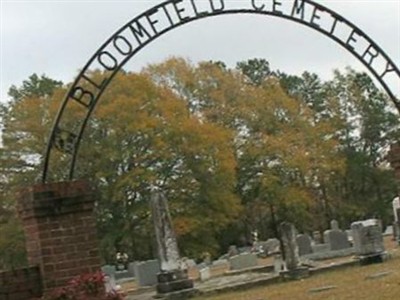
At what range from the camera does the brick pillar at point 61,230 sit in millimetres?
9688

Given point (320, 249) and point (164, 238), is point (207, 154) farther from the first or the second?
point (164, 238)

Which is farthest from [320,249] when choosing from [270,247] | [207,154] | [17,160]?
[17,160]

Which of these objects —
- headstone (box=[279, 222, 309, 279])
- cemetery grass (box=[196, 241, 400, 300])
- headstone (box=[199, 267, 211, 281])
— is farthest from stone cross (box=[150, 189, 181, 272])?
headstone (box=[199, 267, 211, 281])

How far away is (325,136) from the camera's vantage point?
57844 mm

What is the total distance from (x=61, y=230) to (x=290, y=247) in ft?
49.4

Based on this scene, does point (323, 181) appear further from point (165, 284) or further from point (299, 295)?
point (299, 295)

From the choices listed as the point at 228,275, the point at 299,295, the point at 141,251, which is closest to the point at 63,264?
the point at 299,295

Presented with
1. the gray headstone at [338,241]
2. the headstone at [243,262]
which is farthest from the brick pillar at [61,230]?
the gray headstone at [338,241]

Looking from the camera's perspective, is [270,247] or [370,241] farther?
[270,247]

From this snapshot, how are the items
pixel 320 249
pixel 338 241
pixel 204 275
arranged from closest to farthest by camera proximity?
1. pixel 204 275
2. pixel 338 241
3. pixel 320 249

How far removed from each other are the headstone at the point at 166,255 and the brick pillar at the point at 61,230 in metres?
13.2

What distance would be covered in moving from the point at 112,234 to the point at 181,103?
295 inches

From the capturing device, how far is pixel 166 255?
2389 cm

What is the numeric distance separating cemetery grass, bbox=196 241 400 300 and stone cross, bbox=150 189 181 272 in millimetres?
2543
